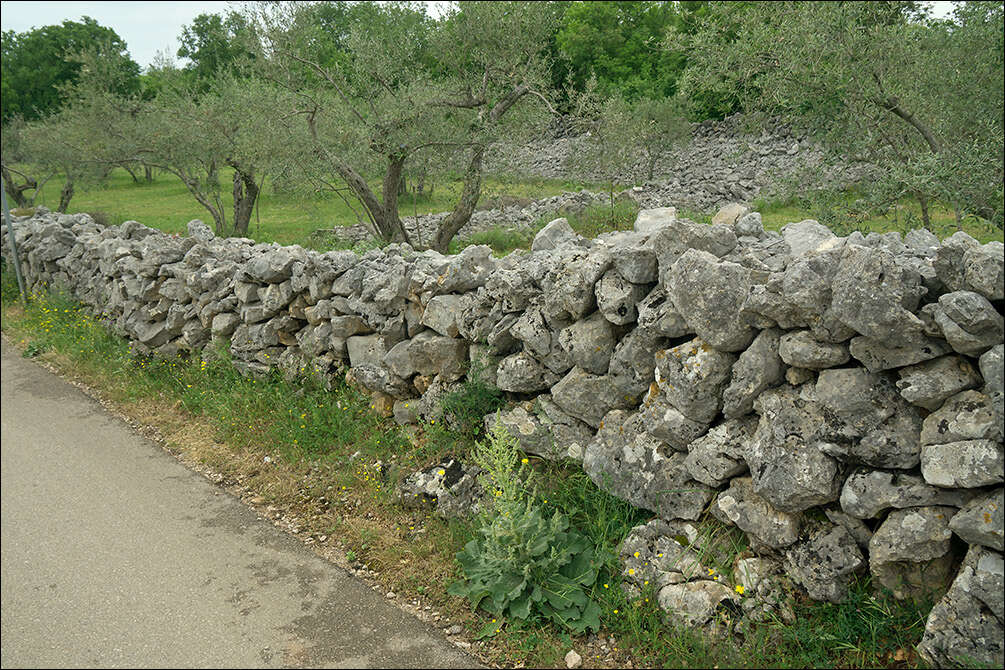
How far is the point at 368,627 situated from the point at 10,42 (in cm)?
5668

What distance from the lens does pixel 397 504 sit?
20.1 feet

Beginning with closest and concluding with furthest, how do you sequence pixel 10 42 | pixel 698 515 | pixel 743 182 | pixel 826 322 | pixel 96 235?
1. pixel 826 322
2. pixel 698 515
3. pixel 96 235
4. pixel 743 182
5. pixel 10 42

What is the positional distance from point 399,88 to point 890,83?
8312 millimetres

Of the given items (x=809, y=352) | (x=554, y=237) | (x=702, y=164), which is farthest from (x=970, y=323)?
(x=702, y=164)

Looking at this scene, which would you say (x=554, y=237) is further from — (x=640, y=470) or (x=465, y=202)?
(x=465, y=202)

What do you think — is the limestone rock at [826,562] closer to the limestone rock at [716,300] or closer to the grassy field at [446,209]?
the limestone rock at [716,300]

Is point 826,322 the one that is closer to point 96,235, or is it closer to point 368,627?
point 368,627

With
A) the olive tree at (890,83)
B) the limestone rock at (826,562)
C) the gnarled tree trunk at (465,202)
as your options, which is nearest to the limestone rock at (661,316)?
the limestone rock at (826,562)

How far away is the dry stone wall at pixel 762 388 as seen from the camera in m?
3.66

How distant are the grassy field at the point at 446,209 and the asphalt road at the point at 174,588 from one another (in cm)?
765

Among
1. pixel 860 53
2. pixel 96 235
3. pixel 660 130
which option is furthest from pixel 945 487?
pixel 660 130

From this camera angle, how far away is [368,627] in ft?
15.7

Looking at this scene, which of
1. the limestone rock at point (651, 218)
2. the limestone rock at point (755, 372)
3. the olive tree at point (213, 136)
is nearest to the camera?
the limestone rock at point (755, 372)

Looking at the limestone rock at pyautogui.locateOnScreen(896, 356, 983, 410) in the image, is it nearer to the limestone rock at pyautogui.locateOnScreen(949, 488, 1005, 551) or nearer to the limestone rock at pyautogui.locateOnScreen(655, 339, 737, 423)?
the limestone rock at pyautogui.locateOnScreen(949, 488, 1005, 551)
